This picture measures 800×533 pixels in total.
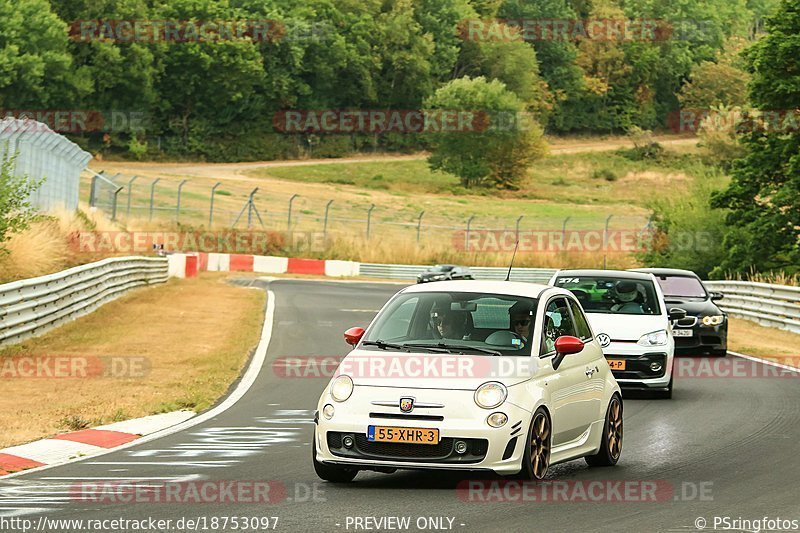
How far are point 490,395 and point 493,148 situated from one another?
100m

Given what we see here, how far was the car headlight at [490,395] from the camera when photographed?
898cm

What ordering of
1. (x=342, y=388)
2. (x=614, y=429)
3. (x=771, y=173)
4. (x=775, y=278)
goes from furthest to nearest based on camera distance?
(x=771, y=173)
(x=775, y=278)
(x=614, y=429)
(x=342, y=388)

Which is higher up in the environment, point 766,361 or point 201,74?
point 201,74

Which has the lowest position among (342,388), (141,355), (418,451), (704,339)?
(141,355)

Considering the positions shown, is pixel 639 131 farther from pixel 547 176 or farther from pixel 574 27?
pixel 574 27

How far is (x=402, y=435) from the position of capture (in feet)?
29.3

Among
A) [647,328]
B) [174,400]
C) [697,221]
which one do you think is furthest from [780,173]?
[174,400]

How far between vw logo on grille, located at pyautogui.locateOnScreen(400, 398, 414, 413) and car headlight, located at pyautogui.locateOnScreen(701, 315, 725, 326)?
14.4m

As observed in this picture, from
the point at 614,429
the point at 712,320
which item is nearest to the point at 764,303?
the point at 712,320

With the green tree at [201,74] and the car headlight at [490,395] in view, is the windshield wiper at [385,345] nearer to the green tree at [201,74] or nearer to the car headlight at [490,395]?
the car headlight at [490,395]

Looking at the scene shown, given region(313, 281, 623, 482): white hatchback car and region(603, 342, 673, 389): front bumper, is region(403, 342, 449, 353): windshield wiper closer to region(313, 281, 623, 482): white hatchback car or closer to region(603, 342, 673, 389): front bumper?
region(313, 281, 623, 482): white hatchback car

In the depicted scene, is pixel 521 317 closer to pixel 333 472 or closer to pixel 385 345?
pixel 385 345

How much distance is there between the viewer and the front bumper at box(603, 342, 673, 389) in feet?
Result: 52.5

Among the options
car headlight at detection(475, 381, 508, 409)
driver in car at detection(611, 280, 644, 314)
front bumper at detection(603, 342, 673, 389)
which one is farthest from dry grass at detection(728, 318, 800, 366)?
car headlight at detection(475, 381, 508, 409)
